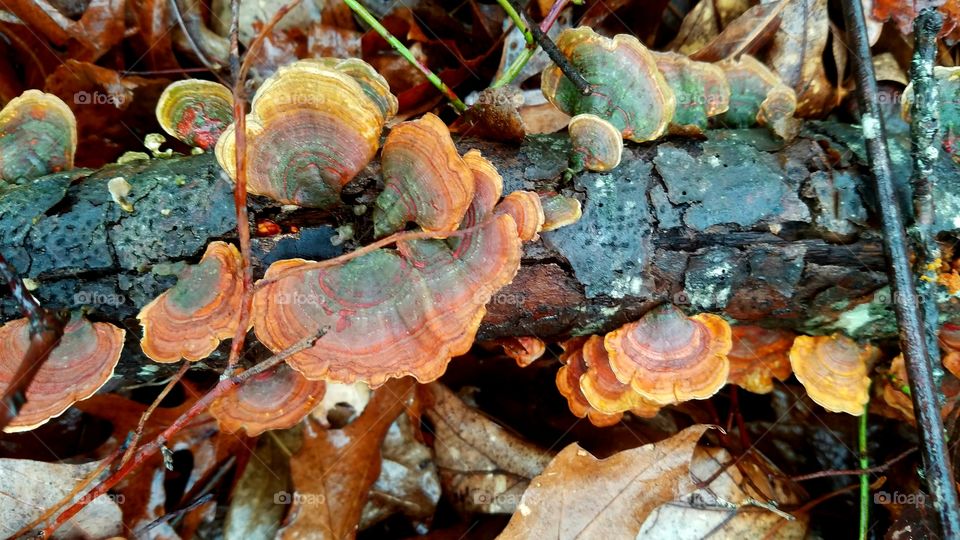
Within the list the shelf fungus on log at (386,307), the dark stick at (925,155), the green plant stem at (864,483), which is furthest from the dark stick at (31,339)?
the green plant stem at (864,483)

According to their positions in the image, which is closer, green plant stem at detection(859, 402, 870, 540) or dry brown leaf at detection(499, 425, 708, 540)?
dry brown leaf at detection(499, 425, 708, 540)

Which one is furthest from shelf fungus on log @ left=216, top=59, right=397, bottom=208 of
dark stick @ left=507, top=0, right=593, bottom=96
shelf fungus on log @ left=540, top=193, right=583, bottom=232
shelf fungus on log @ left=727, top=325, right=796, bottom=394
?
shelf fungus on log @ left=727, top=325, right=796, bottom=394

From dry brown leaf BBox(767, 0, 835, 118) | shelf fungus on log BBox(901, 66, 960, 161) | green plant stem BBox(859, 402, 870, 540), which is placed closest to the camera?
shelf fungus on log BBox(901, 66, 960, 161)

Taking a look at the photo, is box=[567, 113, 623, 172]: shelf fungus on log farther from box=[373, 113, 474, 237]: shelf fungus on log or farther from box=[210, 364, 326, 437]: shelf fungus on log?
box=[210, 364, 326, 437]: shelf fungus on log

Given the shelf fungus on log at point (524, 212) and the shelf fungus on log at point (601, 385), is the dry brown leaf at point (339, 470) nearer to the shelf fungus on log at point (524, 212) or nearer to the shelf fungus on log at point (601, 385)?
the shelf fungus on log at point (601, 385)

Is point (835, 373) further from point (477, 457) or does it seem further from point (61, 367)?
point (61, 367)

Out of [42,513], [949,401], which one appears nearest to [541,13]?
[949,401]
